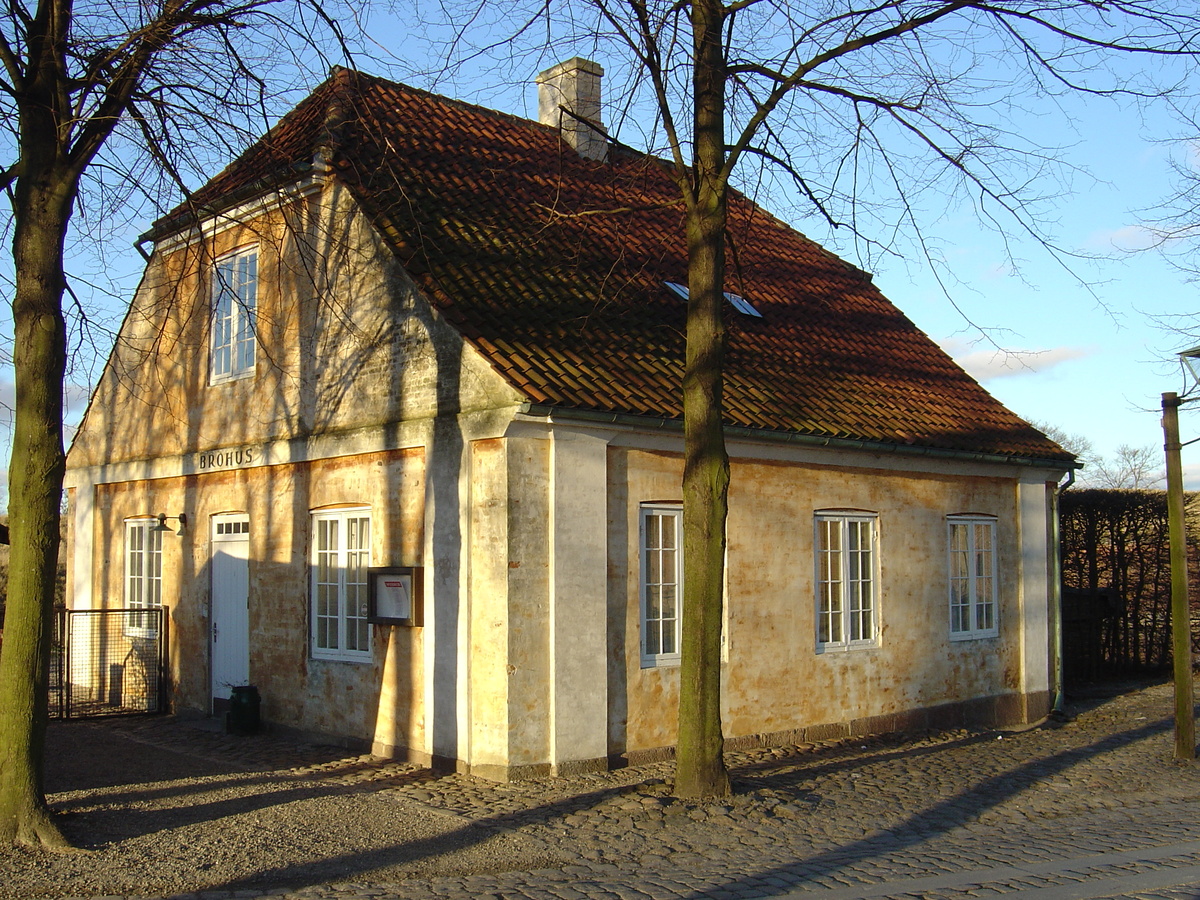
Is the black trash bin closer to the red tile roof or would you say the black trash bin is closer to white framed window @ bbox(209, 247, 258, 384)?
white framed window @ bbox(209, 247, 258, 384)

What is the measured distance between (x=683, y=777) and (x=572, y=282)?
5617mm

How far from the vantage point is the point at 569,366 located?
10.7 metres

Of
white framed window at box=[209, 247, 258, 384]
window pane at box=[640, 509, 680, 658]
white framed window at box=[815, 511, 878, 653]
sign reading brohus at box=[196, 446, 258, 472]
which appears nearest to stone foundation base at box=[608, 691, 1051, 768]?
white framed window at box=[815, 511, 878, 653]

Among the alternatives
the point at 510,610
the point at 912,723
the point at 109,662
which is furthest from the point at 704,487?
the point at 109,662

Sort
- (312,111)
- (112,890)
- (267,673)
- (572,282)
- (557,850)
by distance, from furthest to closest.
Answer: (312,111)
(267,673)
(572,282)
(557,850)
(112,890)

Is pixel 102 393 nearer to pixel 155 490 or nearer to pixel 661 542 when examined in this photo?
pixel 155 490

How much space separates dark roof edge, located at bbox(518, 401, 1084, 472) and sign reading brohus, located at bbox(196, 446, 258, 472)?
4996mm

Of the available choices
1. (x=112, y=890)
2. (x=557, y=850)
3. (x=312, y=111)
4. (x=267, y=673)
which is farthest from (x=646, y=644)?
(x=312, y=111)

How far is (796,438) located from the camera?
480 inches

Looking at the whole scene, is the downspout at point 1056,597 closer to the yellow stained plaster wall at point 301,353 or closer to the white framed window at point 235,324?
the yellow stained plaster wall at point 301,353

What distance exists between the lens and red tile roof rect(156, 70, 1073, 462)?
10.8 meters

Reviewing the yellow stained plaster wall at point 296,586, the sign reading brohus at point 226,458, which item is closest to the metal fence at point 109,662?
the yellow stained plaster wall at point 296,586

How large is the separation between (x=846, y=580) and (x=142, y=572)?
9676 mm

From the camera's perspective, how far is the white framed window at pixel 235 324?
1399 cm
